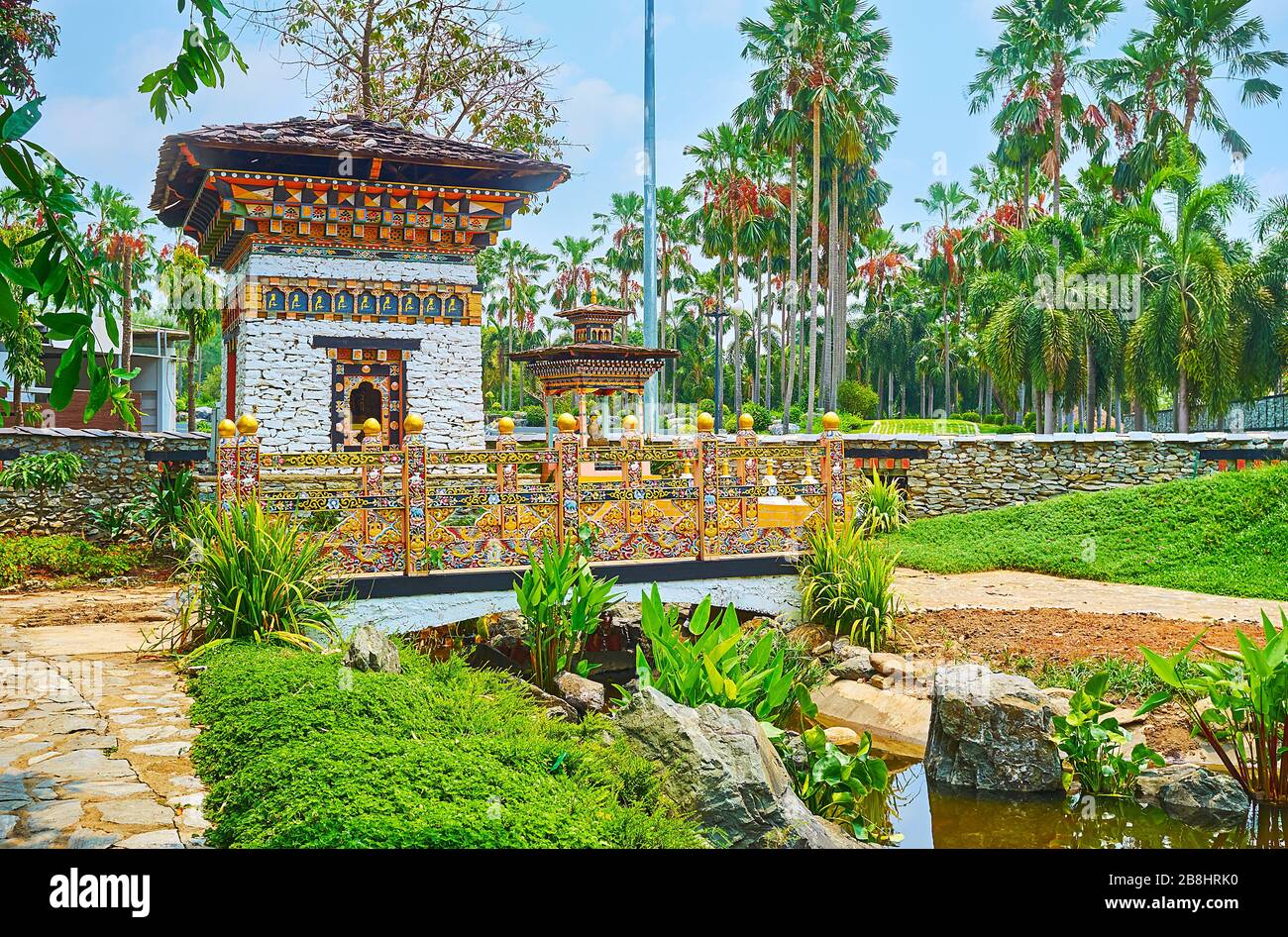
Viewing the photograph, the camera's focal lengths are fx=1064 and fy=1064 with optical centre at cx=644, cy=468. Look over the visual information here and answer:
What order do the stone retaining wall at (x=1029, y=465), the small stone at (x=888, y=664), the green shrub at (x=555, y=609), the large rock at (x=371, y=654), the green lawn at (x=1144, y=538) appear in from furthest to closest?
the stone retaining wall at (x=1029, y=465) < the green lawn at (x=1144, y=538) < the small stone at (x=888, y=664) < the green shrub at (x=555, y=609) < the large rock at (x=371, y=654)

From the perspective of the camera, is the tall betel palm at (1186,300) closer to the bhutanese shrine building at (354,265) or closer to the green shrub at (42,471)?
the bhutanese shrine building at (354,265)

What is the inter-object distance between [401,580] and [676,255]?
45651 millimetres

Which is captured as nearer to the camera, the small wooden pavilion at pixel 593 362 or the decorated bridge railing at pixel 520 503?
the decorated bridge railing at pixel 520 503

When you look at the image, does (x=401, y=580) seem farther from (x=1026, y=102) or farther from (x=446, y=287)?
(x=1026, y=102)

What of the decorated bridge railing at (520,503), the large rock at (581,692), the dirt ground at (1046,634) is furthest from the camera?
the dirt ground at (1046,634)

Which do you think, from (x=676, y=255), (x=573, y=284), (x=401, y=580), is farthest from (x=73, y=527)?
(x=573, y=284)

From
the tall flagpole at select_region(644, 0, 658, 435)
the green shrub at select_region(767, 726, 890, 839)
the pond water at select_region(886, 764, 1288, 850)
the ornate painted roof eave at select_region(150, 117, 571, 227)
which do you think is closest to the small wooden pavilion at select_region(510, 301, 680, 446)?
the ornate painted roof eave at select_region(150, 117, 571, 227)

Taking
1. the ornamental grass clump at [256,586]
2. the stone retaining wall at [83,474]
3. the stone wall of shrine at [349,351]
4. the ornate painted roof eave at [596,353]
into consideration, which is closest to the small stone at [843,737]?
the ornamental grass clump at [256,586]

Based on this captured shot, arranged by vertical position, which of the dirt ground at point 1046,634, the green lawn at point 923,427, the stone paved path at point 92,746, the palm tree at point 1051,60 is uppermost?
the palm tree at point 1051,60

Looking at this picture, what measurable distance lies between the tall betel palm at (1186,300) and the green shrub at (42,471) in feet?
70.3

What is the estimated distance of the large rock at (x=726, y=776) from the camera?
5945 mm

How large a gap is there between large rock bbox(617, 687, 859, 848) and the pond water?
2.58 ft

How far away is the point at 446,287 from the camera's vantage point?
16469mm

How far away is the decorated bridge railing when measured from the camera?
9.69 m
